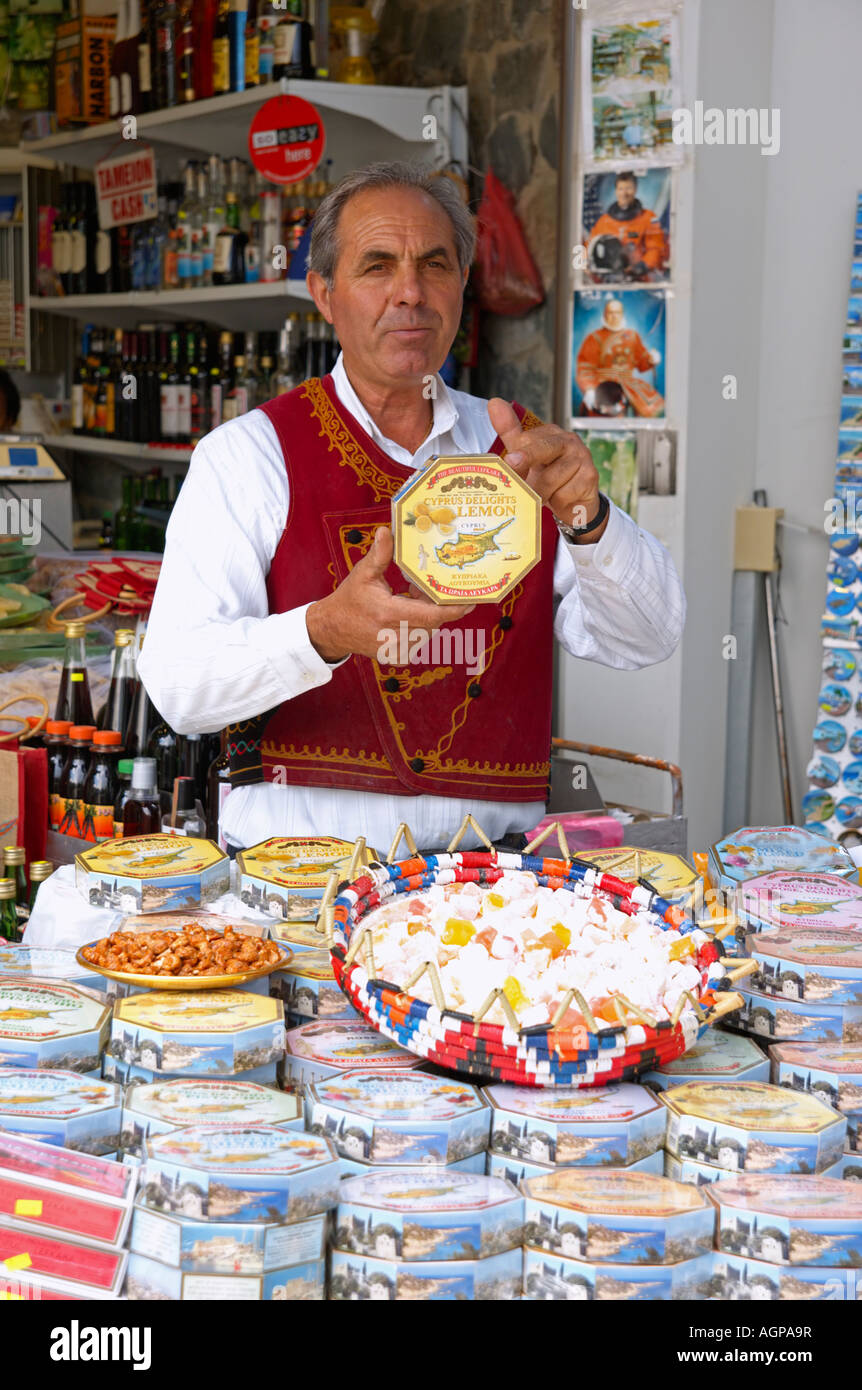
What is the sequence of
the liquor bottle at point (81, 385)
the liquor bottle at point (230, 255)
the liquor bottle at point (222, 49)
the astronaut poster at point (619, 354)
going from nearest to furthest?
the astronaut poster at point (619, 354), the liquor bottle at point (222, 49), the liquor bottle at point (230, 255), the liquor bottle at point (81, 385)

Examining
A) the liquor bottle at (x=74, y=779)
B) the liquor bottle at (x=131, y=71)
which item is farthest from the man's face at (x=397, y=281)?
the liquor bottle at (x=131, y=71)

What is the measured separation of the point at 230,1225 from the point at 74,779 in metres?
1.71

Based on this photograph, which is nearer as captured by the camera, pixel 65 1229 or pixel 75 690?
pixel 65 1229

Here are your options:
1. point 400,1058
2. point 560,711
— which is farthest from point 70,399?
point 400,1058

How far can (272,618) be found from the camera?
6.55ft

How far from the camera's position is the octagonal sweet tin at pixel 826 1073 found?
1341mm

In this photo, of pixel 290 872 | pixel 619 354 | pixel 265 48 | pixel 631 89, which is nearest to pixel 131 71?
pixel 265 48

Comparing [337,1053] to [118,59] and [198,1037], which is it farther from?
[118,59]

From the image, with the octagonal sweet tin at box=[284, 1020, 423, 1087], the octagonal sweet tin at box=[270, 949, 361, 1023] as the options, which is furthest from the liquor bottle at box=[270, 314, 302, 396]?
the octagonal sweet tin at box=[284, 1020, 423, 1087]

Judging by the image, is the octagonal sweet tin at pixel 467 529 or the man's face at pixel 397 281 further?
the man's face at pixel 397 281

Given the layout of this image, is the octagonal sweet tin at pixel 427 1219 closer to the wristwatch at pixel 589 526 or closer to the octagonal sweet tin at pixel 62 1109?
the octagonal sweet tin at pixel 62 1109

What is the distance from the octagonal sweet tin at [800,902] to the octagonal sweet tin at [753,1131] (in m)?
0.37
